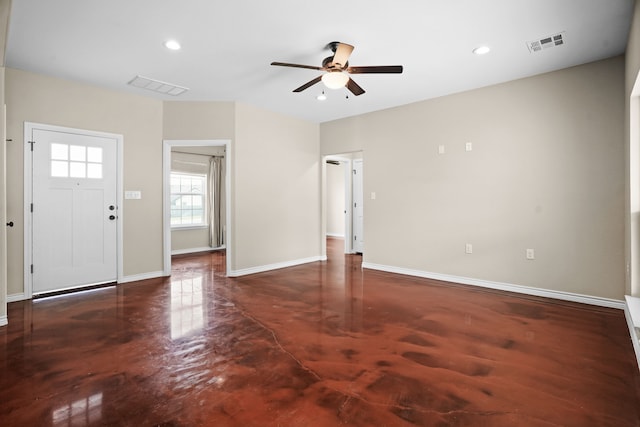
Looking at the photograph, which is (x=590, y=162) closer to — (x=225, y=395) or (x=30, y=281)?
(x=225, y=395)

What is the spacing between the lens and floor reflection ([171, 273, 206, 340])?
10.0 feet

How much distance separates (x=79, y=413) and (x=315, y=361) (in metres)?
1.44

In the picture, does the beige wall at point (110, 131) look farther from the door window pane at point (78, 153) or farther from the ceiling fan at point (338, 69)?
the ceiling fan at point (338, 69)

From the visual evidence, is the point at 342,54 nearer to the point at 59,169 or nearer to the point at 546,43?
the point at 546,43

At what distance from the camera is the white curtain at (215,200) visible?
7.78 meters

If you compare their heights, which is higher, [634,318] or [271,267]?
[634,318]

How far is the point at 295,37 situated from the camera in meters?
3.13

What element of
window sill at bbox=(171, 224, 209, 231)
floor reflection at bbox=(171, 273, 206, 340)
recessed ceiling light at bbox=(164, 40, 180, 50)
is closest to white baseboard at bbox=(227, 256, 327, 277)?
floor reflection at bbox=(171, 273, 206, 340)

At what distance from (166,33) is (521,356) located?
4135mm

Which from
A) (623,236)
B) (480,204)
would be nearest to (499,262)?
(480,204)

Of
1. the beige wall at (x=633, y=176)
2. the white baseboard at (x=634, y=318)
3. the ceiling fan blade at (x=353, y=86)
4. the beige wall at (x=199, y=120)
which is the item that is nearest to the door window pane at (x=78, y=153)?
the beige wall at (x=199, y=120)

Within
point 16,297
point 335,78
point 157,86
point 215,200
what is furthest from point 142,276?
point 335,78

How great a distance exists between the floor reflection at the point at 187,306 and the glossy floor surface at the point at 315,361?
0.03m

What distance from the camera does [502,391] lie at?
204cm
